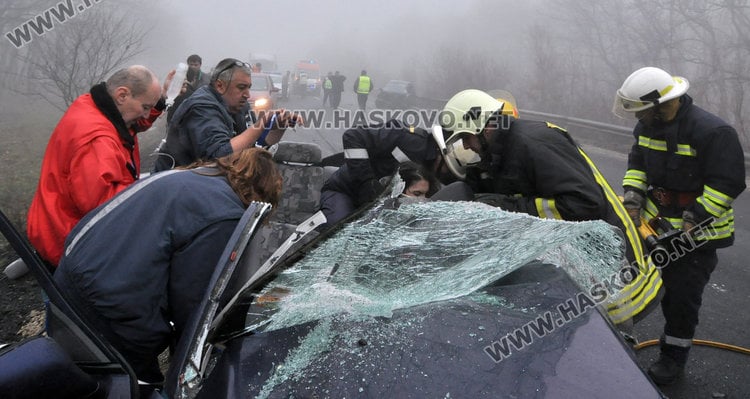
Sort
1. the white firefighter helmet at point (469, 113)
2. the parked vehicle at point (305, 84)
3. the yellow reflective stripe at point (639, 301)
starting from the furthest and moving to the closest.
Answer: the parked vehicle at point (305, 84) < the white firefighter helmet at point (469, 113) < the yellow reflective stripe at point (639, 301)

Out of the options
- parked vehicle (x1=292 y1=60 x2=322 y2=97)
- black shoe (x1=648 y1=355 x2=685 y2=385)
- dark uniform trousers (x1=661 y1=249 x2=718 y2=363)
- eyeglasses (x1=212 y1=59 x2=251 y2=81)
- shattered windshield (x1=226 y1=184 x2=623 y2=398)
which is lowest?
parked vehicle (x1=292 y1=60 x2=322 y2=97)

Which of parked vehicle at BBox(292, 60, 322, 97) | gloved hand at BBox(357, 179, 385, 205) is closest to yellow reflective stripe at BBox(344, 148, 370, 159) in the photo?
gloved hand at BBox(357, 179, 385, 205)

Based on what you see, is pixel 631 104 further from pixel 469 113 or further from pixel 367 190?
pixel 367 190

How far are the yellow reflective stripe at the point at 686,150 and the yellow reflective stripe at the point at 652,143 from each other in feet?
0.31

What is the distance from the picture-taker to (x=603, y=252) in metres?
1.98

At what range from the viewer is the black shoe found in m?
3.03

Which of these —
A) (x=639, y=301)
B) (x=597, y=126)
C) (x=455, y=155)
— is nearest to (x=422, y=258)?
(x=639, y=301)

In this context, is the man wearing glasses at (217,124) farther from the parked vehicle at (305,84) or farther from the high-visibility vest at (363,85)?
the parked vehicle at (305,84)

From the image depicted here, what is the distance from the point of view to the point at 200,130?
3180 millimetres

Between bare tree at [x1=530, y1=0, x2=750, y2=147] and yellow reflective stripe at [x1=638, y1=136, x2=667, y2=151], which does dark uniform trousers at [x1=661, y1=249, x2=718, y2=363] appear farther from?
bare tree at [x1=530, y1=0, x2=750, y2=147]

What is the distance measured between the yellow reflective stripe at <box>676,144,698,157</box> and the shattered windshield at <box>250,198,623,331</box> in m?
1.34

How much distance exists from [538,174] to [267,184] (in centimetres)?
135

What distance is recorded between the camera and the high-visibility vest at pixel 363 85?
2079 centimetres

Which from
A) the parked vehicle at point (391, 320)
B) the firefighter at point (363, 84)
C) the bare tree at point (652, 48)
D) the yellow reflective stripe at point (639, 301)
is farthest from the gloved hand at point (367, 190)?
the firefighter at point (363, 84)
